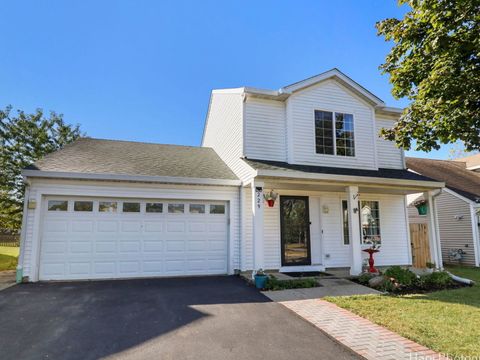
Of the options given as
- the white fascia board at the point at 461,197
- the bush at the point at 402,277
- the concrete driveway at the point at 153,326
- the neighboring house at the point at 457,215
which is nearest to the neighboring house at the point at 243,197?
the bush at the point at 402,277

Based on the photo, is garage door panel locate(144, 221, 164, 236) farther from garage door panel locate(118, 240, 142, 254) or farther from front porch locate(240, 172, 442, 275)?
front porch locate(240, 172, 442, 275)

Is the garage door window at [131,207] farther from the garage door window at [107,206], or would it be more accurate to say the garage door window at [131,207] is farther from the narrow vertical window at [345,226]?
the narrow vertical window at [345,226]

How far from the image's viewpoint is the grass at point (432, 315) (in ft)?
11.7

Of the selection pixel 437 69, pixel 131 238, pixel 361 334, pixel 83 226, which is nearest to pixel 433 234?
pixel 437 69

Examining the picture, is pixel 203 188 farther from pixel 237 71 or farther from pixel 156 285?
pixel 237 71

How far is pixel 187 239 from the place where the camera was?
8.34m

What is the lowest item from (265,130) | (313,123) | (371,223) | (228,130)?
(371,223)

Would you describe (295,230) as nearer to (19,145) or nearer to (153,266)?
(153,266)

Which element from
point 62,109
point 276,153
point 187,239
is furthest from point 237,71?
point 187,239

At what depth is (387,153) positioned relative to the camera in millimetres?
10430

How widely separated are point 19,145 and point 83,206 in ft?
30.5

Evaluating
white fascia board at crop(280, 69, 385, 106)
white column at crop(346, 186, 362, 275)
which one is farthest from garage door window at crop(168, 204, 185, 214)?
white column at crop(346, 186, 362, 275)

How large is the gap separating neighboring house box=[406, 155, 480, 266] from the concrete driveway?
37.6 feet

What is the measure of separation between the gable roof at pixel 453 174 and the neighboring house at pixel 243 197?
17.8 feet
